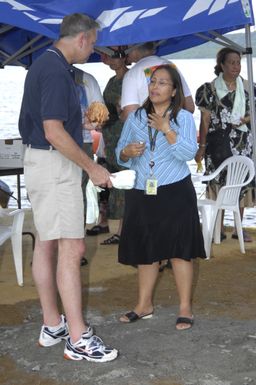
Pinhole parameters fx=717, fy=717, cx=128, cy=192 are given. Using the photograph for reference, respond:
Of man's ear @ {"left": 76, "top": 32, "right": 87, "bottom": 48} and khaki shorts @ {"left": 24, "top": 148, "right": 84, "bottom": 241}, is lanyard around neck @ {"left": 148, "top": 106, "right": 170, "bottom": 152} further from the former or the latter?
man's ear @ {"left": 76, "top": 32, "right": 87, "bottom": 48}

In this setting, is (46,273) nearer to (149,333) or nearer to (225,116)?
(149,333)

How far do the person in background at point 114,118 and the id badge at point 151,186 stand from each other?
233 cm

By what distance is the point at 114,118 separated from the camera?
702 centimetres

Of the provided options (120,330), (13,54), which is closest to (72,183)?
(120,330)

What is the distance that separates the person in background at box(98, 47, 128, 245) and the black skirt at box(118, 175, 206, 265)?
2287 mm

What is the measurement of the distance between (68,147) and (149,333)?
1480mm

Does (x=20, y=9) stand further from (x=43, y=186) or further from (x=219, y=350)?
(x=219, y=350)

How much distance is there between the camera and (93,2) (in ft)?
18.7

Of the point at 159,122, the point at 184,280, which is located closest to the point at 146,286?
the point at 184,280

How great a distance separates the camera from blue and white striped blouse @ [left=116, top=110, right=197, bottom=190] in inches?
174

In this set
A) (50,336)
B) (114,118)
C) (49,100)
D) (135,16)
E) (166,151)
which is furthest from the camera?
(114,118)

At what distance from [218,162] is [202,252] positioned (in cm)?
283

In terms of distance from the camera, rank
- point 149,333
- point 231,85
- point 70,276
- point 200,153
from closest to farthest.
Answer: point 70,276
point 149,333
point 231,85
point 200,153

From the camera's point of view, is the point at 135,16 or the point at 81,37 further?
the point at 135,16
